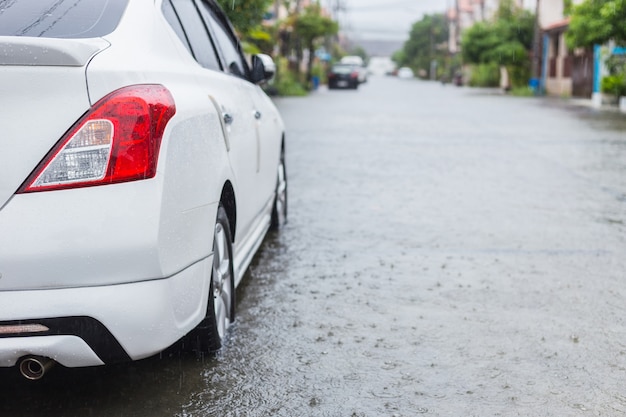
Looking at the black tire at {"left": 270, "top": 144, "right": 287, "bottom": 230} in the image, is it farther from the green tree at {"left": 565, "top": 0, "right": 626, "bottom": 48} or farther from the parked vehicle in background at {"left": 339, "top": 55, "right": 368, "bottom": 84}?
the parked vehicle in background at {"left": 339, "top": 55, "right": 368, "bottom": 84}

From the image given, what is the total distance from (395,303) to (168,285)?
80.0 inches

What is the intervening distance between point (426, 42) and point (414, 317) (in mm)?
110659

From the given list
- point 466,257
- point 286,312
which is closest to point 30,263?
point 286,312

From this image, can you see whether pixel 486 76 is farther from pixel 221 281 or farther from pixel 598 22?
pixel 221 281

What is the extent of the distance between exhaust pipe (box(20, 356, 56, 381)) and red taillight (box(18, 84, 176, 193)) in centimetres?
55

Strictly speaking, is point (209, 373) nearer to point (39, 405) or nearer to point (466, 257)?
point (39, 405)

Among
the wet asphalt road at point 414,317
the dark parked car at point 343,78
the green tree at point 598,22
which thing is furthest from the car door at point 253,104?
the dark parked car at point 343,78

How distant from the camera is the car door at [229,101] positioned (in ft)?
12.5

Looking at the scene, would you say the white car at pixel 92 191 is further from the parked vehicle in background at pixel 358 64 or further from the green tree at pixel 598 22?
the parked vehicle in background at pixel 358 64

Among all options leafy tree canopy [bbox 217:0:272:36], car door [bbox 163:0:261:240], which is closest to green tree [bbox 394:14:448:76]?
leafy tree canopy [bbox 217:0:272:36]

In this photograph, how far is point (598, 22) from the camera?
22859mm

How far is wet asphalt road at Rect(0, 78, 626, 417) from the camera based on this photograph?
331 centimetres

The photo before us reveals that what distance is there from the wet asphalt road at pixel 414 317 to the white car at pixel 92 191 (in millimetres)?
463

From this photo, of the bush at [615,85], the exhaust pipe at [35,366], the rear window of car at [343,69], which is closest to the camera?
the exhaust pipe at [35,366]
